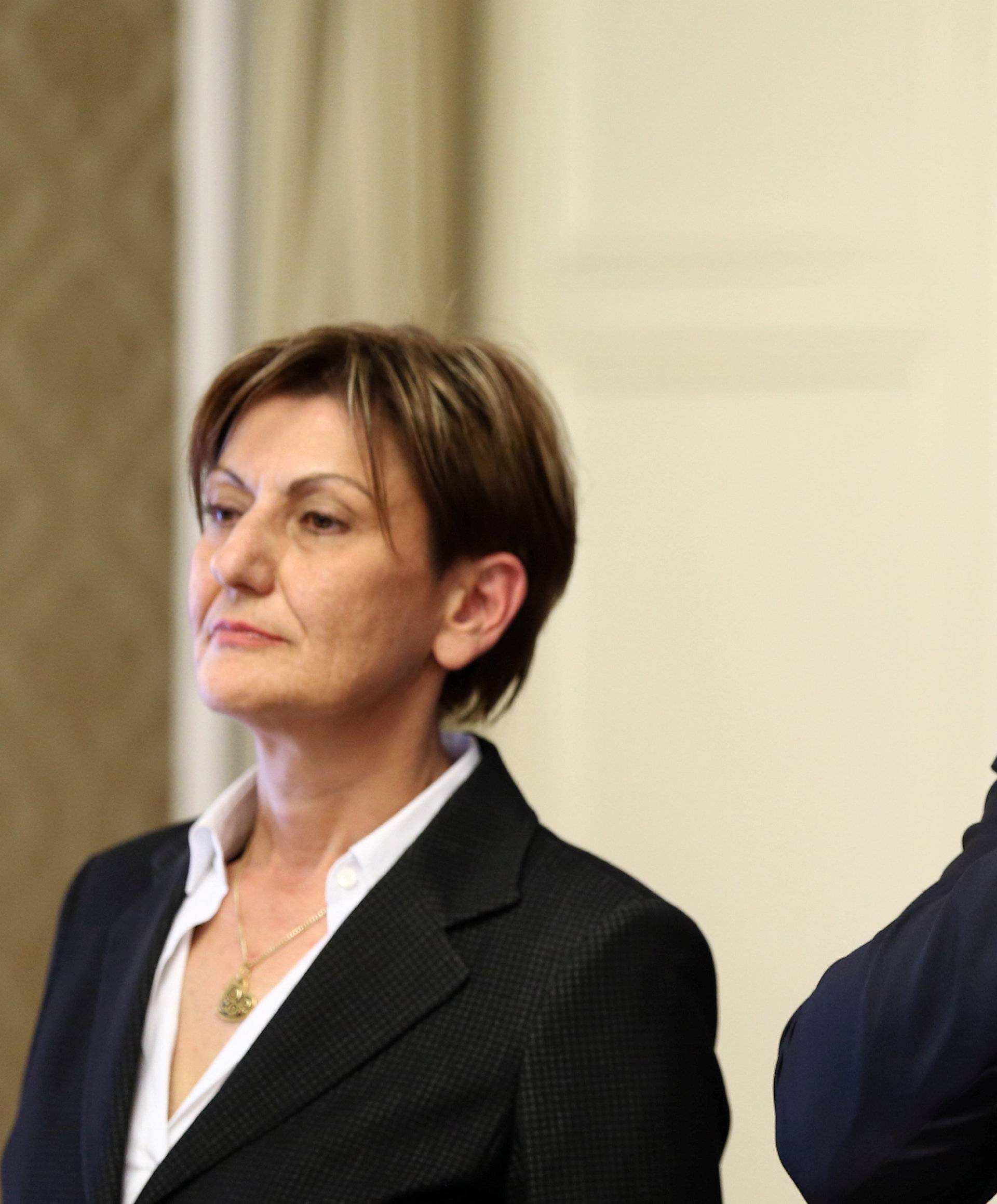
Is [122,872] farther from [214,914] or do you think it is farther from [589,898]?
[589,898]

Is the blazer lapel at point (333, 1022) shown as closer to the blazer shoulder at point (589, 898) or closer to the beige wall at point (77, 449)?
the blazer shoulder at point (589, 898)

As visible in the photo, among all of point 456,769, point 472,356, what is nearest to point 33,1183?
point 456,769

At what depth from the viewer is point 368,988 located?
1.48 meters

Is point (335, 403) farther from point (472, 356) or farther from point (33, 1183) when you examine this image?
point (33, 1183)

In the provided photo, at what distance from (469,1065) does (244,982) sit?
0.30m

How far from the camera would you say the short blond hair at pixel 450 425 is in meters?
1.63

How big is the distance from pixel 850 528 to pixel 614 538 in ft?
1.29

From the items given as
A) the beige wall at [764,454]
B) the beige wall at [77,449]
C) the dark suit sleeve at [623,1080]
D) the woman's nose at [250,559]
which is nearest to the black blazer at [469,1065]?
the dark suit sleeve at [623,1080]

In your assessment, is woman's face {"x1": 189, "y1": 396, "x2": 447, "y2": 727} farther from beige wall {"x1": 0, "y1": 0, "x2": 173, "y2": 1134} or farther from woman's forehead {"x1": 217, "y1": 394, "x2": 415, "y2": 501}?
beige wall {"x1": 0, "y1": 0, "x2": 173, "y2": 1134}

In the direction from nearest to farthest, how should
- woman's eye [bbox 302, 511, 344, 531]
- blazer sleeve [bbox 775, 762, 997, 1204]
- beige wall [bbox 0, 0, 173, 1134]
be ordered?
blazer sleeve [bbox 775, 762, 997, 1204] → woman's eye [bbox 302, 511, 344, 531] → beige wall [bbox 0, 0, 173, 1134]

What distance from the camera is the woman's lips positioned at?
1.59m

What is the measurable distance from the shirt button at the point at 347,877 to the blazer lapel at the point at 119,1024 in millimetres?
233

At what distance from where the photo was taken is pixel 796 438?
98.5 inches

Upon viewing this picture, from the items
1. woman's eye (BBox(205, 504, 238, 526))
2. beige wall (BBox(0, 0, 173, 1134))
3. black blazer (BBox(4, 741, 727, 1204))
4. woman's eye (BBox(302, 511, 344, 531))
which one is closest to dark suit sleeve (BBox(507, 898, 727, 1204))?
black blazer (BBox(4, 741, 727, 1204))
